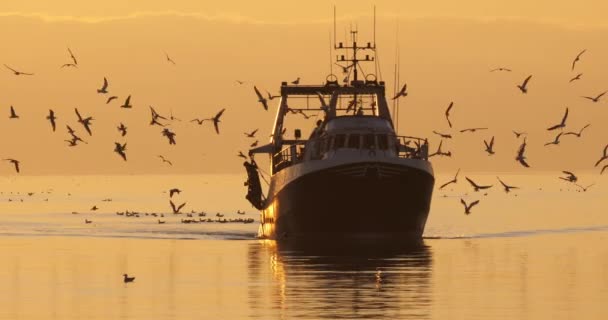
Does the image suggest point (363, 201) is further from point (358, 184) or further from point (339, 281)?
point (339, 281)

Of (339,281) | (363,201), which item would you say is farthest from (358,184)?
(339,281)

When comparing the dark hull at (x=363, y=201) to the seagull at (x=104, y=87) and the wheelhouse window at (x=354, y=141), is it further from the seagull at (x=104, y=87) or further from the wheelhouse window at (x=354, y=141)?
the seagull at (x=104, y=87)

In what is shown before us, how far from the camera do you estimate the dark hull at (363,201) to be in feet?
345

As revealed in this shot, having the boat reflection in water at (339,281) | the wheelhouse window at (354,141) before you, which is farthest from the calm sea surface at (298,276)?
the wheelhouse window at (354,141)

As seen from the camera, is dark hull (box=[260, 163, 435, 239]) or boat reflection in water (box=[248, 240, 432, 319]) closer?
boat reflection in water (box=[248, 240, 432, 319])

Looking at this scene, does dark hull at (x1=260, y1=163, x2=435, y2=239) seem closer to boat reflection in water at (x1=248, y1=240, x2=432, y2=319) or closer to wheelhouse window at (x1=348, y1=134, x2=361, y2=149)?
wheelhouse window at (x1=348, y1=134, x2=361, y2=149)

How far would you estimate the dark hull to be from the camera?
345 ft

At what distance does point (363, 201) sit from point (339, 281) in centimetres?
3325

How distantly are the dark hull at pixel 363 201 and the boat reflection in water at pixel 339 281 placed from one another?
4648mm

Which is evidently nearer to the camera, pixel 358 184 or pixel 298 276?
pixel 298 276

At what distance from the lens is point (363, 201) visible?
4146 inches

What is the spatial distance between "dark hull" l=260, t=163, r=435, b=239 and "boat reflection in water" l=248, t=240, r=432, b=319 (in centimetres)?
465

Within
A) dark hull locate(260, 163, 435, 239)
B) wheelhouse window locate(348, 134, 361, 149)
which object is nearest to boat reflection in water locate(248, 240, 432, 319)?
dark hull locate(260, 163, 435, 239)

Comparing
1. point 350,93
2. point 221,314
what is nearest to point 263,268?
point 221,314
